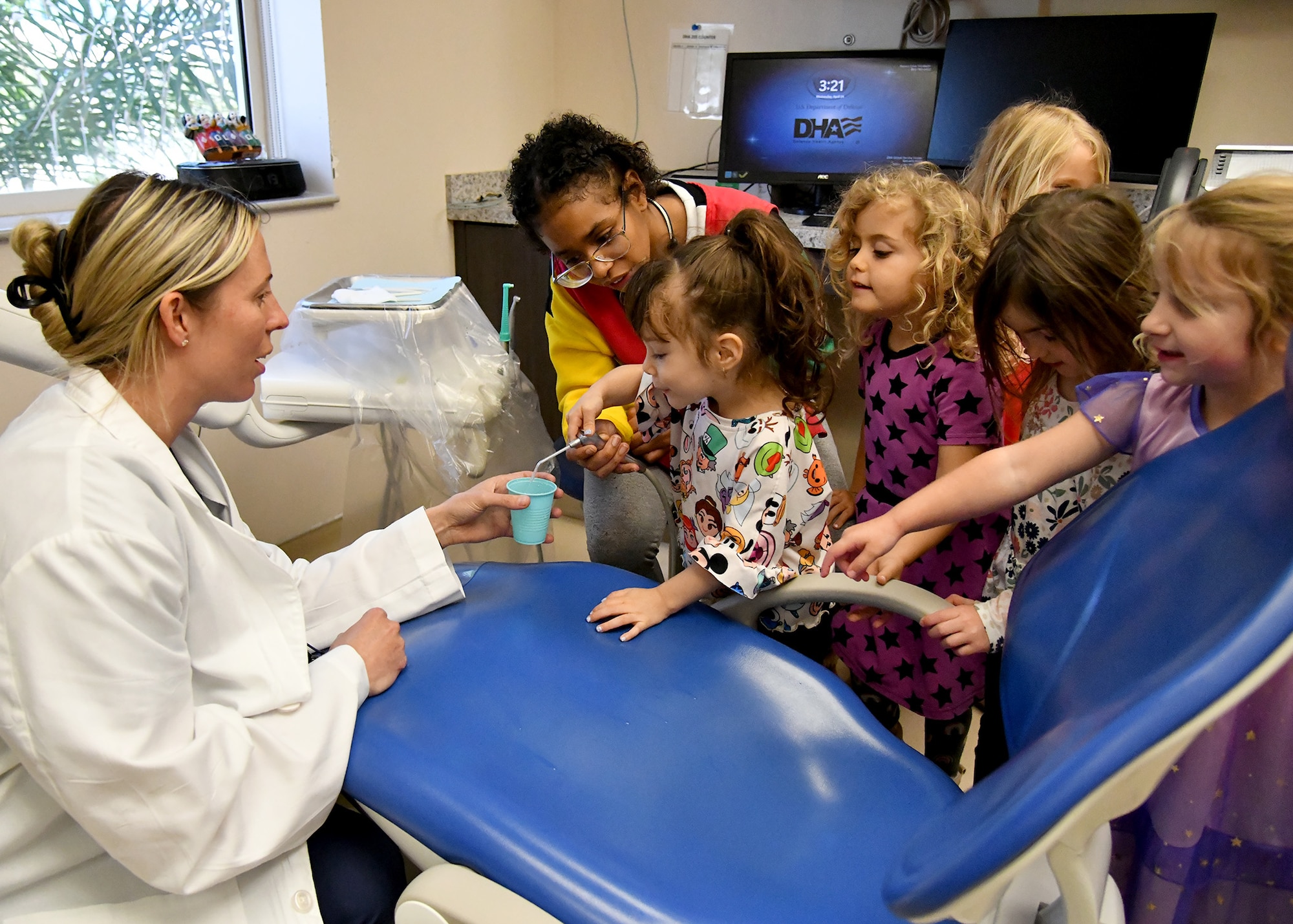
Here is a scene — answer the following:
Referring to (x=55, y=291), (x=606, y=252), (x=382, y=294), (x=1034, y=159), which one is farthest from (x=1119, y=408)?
(x=382, y=294)

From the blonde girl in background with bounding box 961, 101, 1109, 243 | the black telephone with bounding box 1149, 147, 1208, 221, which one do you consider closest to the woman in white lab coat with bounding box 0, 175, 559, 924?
the blonde girl in background with bounding box 961, 101, 1109, 243

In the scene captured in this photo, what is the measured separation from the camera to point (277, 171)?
7.68ft

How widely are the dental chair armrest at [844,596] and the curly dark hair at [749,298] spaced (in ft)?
0.82

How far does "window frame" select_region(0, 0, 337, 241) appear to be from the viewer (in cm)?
236

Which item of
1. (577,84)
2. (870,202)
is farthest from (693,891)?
(577,84)

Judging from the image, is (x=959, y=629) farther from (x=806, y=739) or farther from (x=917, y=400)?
(x=917, y=400)

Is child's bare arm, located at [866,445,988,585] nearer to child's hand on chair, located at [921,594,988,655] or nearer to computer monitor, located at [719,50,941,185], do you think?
child's hand on chair, located at [921,594,988,655]

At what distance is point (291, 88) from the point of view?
2.46 metres

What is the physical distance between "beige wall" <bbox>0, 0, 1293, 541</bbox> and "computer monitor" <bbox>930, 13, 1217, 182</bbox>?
0.50 feet

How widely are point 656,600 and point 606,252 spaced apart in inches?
24.0

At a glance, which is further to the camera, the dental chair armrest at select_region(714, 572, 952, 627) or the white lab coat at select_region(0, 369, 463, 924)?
the dental chair armrest at select_region(714, 572, 952, 627)

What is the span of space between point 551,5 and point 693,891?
309 cm

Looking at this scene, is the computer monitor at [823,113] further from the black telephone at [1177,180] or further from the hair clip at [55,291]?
the hair clip at [55,291]

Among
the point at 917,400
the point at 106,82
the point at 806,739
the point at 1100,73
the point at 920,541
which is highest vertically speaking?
the point at 1100,73
